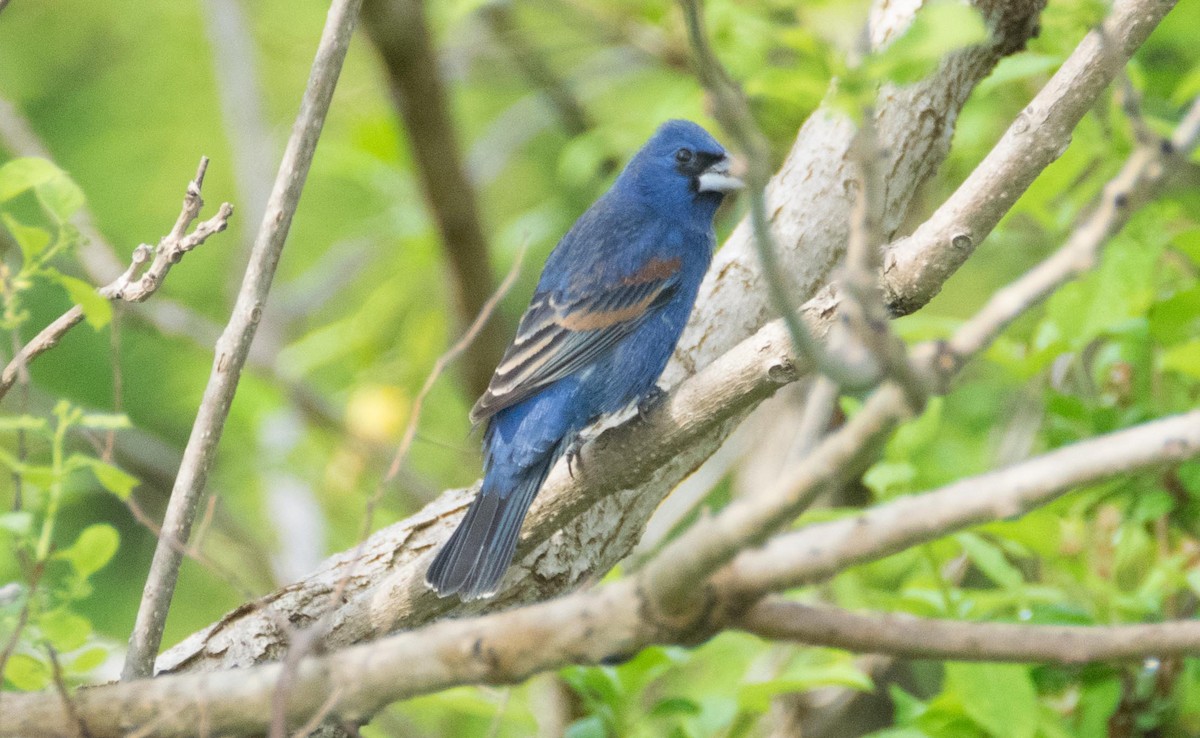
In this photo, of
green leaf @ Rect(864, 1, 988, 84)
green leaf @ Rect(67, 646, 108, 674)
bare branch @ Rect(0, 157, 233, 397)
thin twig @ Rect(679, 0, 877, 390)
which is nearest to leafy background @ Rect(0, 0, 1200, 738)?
green leaf @ Rect(67, 646, 108, 674)

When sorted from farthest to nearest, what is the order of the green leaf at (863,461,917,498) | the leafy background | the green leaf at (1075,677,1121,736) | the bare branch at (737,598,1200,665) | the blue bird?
the blue bird, the green leaf at (863,461,917,498), the green leaf at (1075,677,1121,736), the leafy background, the bare branch at (737,598,1200,665)

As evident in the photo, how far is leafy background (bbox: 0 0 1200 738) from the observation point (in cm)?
315

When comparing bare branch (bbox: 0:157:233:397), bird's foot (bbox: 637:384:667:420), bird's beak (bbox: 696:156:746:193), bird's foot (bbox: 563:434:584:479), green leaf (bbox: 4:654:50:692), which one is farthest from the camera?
bird's beak (bbox: 696:156:746:193)

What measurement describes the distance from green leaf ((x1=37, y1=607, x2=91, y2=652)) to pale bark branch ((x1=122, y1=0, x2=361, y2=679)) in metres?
0.38

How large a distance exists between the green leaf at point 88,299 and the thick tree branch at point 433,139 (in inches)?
138

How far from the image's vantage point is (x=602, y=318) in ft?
16.0

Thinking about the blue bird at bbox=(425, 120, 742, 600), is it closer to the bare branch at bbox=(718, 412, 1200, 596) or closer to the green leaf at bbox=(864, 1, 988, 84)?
the bare branch at bbox=(718, 412, 1200, 596)

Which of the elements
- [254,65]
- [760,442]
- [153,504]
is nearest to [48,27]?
[254,65]

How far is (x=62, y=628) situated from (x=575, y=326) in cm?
266

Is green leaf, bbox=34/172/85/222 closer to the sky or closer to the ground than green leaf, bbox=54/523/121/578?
closer to the sky

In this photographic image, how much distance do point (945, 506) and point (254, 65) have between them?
6397 mm

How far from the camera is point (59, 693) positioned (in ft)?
7.79

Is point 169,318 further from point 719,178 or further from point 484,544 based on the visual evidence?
point 484,544

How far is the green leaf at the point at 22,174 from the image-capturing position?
2410 mm
